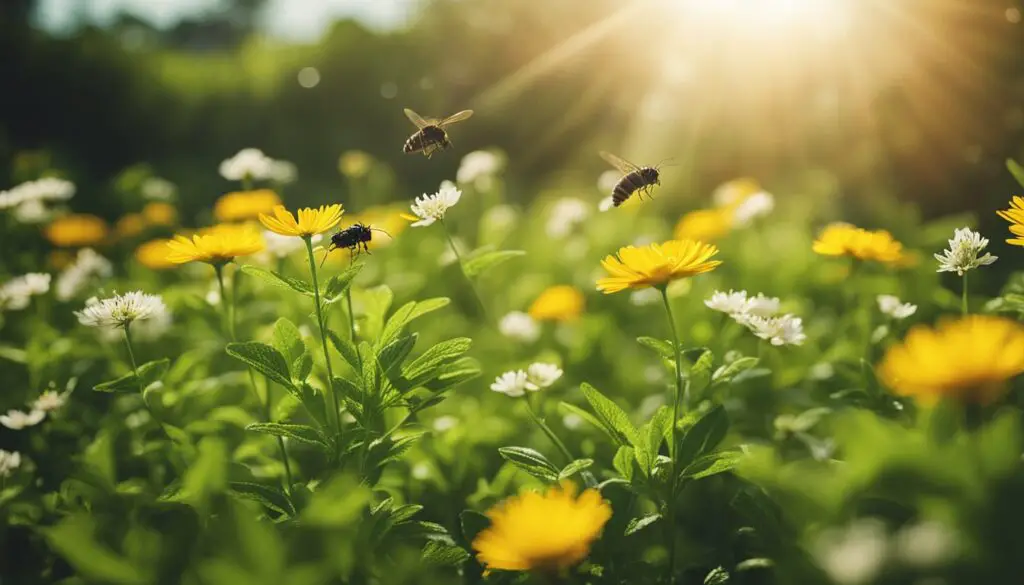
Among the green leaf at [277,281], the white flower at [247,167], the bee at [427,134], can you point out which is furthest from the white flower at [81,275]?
the green leaf at [277,281]

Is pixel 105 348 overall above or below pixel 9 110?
below

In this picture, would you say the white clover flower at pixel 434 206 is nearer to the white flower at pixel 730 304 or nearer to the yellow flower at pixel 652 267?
the yellow flower at pixel 652 267

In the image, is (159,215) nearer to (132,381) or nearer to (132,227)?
(132,227)

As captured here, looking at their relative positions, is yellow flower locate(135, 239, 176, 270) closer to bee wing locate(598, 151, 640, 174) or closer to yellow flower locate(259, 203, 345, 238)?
yellow flower locate(259, 203, 345, 238)

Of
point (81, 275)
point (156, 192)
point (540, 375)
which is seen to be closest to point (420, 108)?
point (156, 192)

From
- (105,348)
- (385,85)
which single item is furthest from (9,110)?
(105,348)

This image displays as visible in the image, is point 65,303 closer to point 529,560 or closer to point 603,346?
point 603,346
